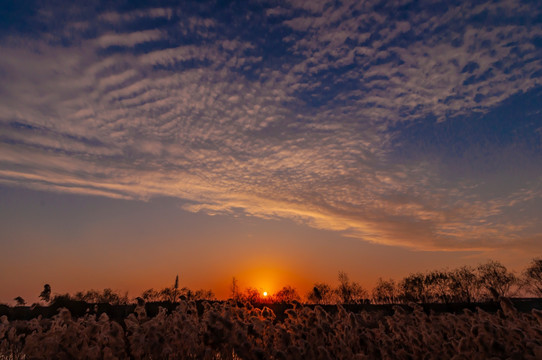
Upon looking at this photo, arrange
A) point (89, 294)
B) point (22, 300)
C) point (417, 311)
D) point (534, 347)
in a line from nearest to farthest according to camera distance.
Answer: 1. point (534, 347)
2. point (417, 311)
3. point (22, 300)
4. point (89, 294)

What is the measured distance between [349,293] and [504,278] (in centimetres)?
5166

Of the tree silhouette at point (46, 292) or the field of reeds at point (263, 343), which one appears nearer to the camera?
the field of reeds at point (263, 343)

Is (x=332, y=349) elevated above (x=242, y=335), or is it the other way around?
(x=242, y=335)

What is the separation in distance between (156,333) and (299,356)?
4115mm

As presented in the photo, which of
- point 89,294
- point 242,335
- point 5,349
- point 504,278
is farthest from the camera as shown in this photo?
point 89,294

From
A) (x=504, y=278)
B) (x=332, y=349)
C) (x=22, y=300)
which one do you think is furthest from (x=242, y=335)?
(x=504, y=278)

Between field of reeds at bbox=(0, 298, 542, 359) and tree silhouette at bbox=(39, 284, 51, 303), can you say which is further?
tree silhouette at bbox=(39, 284, 51, 303)

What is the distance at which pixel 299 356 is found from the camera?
7059 millimetres

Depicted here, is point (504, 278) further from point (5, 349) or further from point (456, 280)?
point (5, 349)

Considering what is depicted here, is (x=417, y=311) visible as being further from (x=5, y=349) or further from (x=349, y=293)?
(x=349, y=293)

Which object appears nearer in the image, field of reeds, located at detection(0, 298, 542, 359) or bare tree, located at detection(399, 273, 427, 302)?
field of reeds, located at detection(0, 298, 542, 359)

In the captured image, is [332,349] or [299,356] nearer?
[299,356]

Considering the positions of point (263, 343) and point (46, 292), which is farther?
point (46, 292)

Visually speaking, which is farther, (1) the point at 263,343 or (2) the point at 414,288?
(2) the point at 414,288
